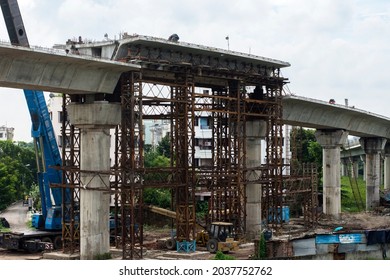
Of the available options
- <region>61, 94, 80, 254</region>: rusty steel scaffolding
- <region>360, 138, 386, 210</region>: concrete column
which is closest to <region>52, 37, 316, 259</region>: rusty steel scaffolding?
<region>61, 94, 80, 254</region>: rusty steel scaffolding

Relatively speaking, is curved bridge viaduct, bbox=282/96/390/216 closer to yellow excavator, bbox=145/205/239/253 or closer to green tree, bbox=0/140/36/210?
yellow excavator, bbox=145/205/239/253

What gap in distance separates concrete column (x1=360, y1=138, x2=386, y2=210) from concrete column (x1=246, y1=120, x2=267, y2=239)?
29349 millimetres

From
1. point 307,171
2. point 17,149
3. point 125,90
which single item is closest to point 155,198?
point 307,171

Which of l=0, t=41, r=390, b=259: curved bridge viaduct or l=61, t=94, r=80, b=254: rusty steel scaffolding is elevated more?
l=0, t=41, r=390, b=259: curved bridge viaduct

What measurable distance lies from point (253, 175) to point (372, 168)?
31099mm

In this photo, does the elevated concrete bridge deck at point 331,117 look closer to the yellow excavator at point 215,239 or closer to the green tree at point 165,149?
the yellow excavator at point 215,239

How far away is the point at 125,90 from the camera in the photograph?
139 feet

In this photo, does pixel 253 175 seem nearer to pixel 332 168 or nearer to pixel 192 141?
pixel 192 141

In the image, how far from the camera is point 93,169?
41844 millimetres

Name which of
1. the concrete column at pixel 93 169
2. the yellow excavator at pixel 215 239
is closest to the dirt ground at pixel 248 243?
the yellow excavator at pixel 215 239

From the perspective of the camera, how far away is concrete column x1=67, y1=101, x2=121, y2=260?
137 ft

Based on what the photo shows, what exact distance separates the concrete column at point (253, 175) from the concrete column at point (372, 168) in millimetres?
29349

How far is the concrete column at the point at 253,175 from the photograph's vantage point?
2165 inches

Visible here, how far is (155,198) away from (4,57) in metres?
35.5
